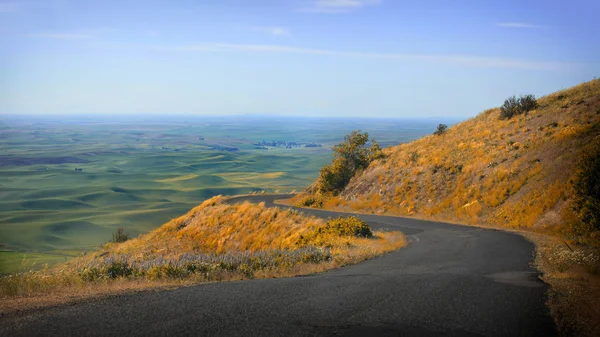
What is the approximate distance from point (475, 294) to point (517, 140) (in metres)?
26.8

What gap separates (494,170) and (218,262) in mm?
22052

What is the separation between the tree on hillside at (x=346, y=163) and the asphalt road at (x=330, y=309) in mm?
30353

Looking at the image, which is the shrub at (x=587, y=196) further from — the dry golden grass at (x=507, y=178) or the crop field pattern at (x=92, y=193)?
the crop field pattern at (x=92, y=193)

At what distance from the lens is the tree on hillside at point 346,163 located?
1650 inches

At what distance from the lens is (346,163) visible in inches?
1686

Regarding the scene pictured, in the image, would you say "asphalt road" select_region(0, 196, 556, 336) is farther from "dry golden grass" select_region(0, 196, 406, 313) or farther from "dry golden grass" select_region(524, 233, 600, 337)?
"dry golden grass" select_region(0, 196, 406, 313)

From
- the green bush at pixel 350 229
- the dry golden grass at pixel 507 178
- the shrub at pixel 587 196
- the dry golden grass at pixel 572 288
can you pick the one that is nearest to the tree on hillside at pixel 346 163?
the dry golden grass at pixel 507 178

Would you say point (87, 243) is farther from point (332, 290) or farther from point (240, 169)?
point (240, 169)

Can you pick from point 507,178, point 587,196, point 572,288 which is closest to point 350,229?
point 587,196

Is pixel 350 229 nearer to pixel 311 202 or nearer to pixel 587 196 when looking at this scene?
pixel 587 196

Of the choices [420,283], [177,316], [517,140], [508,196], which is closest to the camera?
[177,316]

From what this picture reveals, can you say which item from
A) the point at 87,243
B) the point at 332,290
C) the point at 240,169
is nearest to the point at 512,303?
the point at 332,290

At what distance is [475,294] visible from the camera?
29.1ft

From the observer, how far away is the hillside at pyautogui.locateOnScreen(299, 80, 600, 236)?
23609 millimetres
